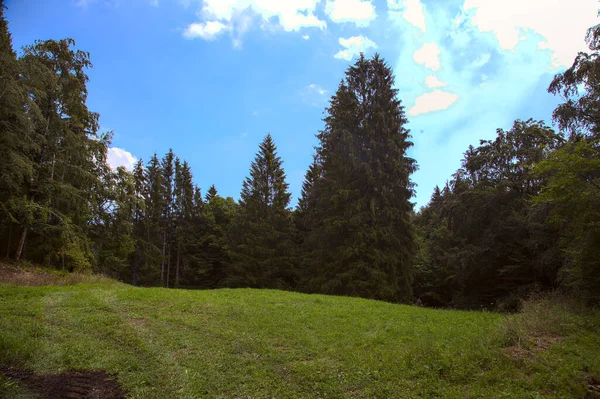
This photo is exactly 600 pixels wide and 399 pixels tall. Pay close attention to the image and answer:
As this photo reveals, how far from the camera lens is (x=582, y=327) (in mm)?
7121

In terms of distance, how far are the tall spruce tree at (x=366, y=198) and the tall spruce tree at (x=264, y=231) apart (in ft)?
19.5

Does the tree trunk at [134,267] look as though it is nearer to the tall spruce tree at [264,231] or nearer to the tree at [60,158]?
the tall spruce tree at [264,231]

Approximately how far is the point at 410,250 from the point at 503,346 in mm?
17568

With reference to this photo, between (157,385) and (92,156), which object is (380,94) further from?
(157,385)

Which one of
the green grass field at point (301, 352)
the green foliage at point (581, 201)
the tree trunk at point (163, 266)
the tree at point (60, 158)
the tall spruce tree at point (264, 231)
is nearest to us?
the green grass field at point (301, 352)

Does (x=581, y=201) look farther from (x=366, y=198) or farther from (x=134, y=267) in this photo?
(x=134, y=267)

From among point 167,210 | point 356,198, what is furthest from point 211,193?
point 356,198

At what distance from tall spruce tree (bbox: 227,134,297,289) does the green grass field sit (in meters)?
20.8

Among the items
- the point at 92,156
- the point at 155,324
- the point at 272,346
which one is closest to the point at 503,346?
the point at 272,346

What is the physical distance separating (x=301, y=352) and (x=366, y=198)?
16.8 metres

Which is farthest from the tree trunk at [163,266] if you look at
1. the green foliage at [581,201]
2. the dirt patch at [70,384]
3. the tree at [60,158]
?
the green foliage at [581,201]

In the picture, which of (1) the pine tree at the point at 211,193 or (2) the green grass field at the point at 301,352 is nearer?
(2) the green grass field at the point at 301,352

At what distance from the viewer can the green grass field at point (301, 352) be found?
496 cm

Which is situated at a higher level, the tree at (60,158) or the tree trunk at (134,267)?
the tree at (60,158)
